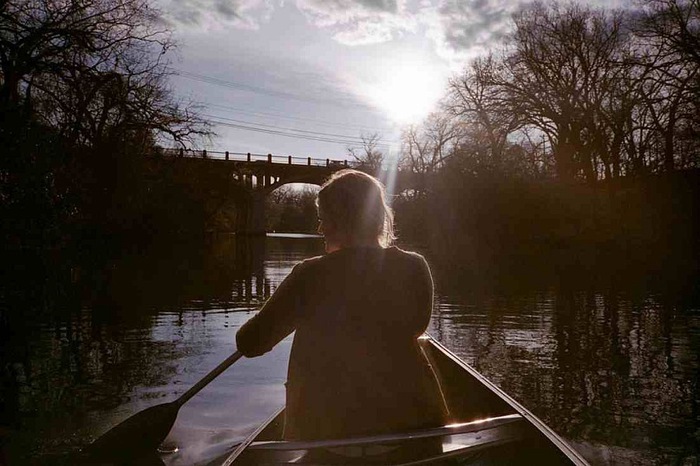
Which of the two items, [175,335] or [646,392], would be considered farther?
[175,335]

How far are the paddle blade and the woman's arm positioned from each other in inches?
81.2

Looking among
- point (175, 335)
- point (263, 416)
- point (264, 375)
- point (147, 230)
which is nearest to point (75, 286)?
point (175, 335)

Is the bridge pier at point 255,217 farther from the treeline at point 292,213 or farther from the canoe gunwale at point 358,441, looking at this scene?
the canoe gunwale at point 358,441

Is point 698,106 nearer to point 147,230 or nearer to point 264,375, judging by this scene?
point 264,375

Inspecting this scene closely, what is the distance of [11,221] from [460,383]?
15.2 m

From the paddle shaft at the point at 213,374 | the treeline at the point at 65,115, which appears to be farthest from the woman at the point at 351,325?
the treeline at the point at 65,115

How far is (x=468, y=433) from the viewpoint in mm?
3053

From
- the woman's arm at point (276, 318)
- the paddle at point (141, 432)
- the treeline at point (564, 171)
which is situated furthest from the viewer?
the treeline at point (564, 171)

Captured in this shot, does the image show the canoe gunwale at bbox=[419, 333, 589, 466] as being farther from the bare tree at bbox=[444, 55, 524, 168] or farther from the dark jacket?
the bare tree at bbox=[444, 55, 524, 168]

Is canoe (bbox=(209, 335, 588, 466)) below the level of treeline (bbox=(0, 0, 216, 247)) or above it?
below

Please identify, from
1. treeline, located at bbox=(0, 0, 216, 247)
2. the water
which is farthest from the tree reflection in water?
treeline, located at bbox=(0, 0, 216, 247)

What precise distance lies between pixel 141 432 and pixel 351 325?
7.88 feet

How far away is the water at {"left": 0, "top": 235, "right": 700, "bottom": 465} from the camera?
4.83 meters

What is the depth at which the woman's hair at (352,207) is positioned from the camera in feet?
9.07
